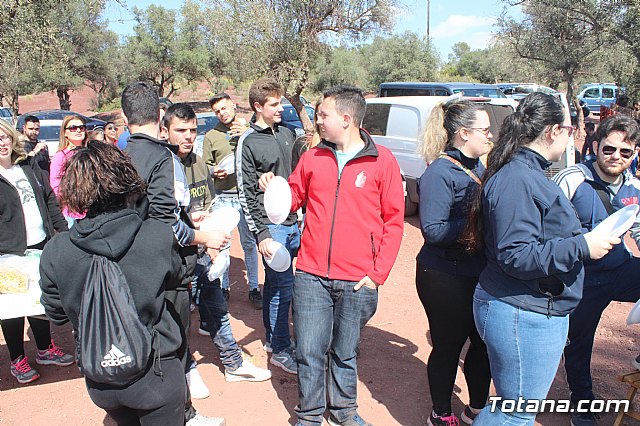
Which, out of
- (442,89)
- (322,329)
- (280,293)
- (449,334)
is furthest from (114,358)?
(442,89)

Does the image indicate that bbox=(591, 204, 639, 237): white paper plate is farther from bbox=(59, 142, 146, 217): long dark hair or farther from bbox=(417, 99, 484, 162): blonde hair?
bbox=(59, 142, 146, 217): long dark hair

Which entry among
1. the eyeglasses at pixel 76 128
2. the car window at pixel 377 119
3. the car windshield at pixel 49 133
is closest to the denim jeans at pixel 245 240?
the eyeglasses at pixel 76 128

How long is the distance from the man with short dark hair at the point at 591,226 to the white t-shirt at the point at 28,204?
3673 millimetres

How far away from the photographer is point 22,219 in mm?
3686

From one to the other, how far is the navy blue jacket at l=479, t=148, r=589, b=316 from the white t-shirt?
323 centimetres

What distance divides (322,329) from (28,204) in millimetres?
2429

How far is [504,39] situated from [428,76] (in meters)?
13.4

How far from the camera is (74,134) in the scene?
16.7ft

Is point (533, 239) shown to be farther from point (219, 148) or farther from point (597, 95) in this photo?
point (597, 95)

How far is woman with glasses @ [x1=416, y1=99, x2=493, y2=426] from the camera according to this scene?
9.46 feet

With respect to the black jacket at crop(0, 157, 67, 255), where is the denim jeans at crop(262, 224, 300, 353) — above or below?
below

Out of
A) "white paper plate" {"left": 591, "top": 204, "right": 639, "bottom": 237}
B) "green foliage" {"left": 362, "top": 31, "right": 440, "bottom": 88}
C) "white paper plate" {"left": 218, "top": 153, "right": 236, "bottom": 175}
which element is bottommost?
"white paper plate" {"left": 591, "top": 204, "right": 639, "bottom": 237}

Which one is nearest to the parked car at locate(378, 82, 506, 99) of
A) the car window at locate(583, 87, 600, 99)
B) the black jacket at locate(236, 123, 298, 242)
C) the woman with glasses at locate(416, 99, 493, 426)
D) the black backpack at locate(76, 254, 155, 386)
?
the black jacket at locate(236, 123, 298, 242)

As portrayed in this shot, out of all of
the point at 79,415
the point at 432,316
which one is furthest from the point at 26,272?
the point at 432,316
